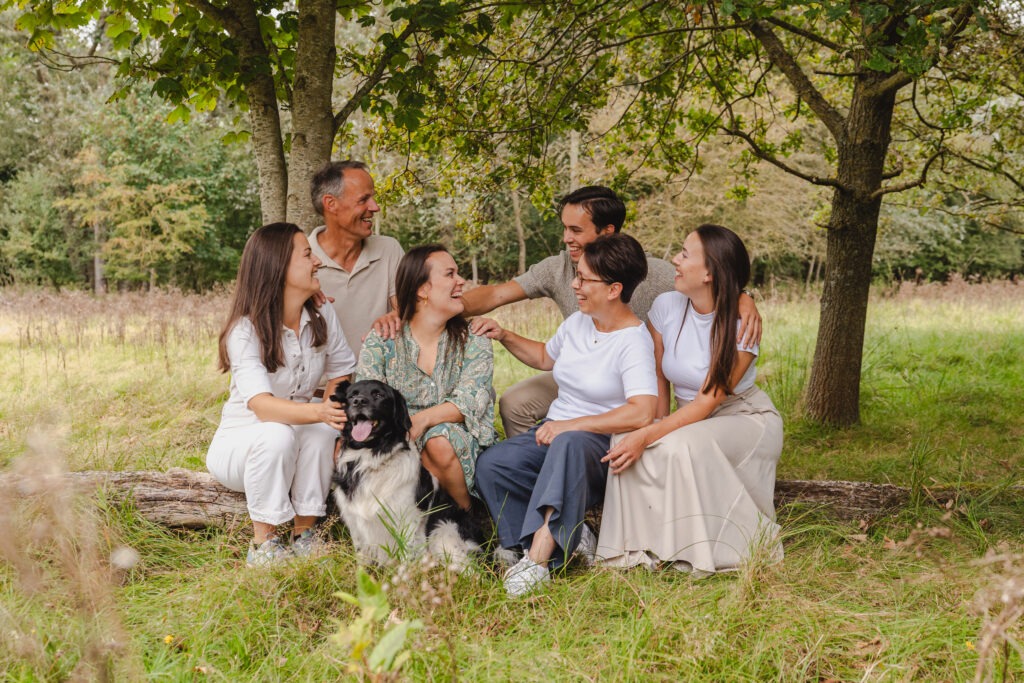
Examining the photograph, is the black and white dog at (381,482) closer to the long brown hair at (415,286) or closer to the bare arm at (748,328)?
the long brown hair at (415,286)

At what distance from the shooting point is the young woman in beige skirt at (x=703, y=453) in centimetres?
337

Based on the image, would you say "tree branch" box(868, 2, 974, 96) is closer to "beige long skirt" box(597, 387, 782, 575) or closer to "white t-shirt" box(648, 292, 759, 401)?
"white t-shirt" box(648, 292, 759, 401)

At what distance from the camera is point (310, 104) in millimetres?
4578

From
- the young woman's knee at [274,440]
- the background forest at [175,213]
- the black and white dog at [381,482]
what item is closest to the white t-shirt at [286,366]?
the young woman's knee at [274,440]

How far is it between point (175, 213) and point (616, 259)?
2252cm

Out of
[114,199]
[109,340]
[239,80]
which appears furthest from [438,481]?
[114,199]

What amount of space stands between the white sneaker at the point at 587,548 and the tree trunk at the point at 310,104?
2508mm

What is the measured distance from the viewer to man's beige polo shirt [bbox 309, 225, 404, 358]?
4543 mm

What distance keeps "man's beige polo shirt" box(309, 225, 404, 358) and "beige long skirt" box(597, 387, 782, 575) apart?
182 centimetres

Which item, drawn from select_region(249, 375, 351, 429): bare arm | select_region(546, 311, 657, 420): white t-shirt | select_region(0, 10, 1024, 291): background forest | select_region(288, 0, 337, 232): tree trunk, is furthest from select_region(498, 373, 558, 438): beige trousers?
select_region(0, 10, 1024, 291): background forest

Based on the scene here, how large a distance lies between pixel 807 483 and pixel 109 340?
797 centimetres

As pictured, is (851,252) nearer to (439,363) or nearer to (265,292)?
(439,363)

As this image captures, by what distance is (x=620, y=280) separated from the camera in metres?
3.62

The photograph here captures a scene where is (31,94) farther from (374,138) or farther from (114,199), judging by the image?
(374,138)
